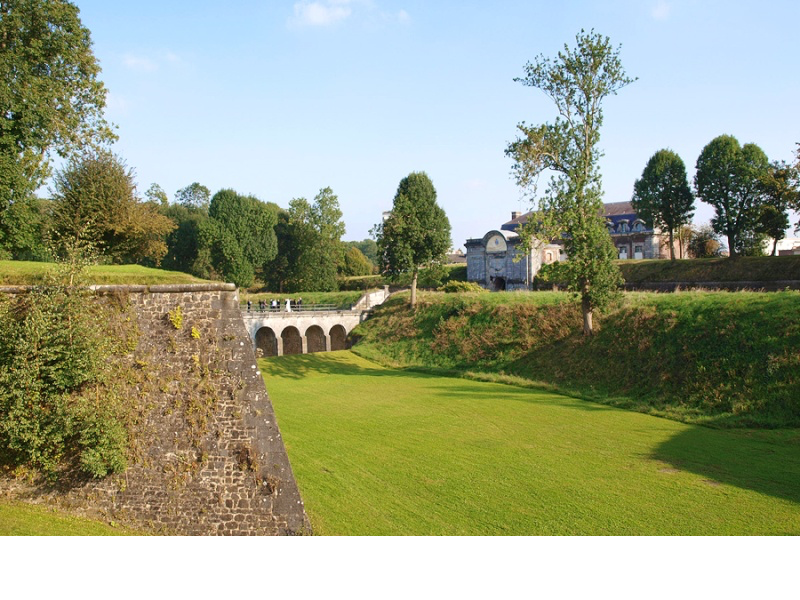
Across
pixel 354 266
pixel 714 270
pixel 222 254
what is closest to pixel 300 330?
pixel 222 254

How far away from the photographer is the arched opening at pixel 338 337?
147 ft

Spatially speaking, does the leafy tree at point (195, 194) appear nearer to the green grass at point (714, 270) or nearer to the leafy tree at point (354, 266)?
the leafy tree at point (354, 266)

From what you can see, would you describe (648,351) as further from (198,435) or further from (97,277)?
(97,277)

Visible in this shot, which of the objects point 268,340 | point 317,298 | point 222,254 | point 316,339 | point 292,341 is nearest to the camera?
point 268,340

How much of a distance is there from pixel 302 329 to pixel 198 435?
31314 mm

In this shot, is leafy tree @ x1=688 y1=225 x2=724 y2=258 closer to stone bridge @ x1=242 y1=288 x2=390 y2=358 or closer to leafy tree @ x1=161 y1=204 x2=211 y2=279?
stone bridge @ x1=242 y1=288 x2=390 y2=358

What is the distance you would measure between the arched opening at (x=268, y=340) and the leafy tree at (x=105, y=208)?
19890mm

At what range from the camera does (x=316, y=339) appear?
4478 cm

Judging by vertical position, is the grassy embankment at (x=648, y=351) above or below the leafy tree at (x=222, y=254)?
below

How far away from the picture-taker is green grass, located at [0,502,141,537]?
10.1m

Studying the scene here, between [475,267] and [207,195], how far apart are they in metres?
58.5

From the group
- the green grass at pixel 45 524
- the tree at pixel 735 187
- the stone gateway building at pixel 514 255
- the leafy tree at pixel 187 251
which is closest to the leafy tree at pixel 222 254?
the leafy tree at pixel 187 251

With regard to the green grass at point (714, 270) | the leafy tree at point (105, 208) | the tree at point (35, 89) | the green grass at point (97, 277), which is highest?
the tree at point (35, 89)
